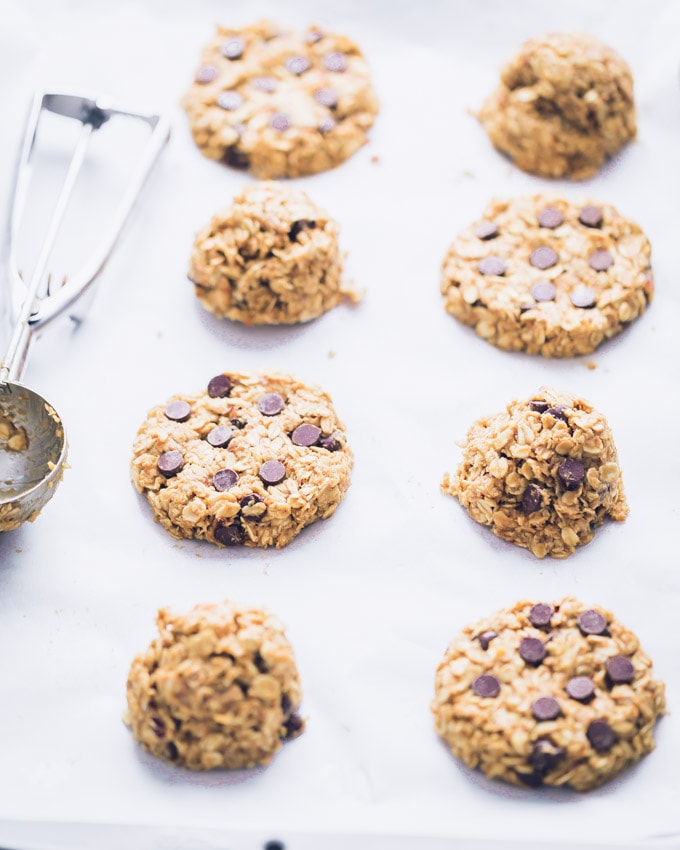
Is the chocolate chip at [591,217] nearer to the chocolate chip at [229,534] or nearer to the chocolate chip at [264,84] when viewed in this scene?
the chocolate chip at [264,84]

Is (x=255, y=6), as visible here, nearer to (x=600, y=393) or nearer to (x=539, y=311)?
(x=539, y=311)

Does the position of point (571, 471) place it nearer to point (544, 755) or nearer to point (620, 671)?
point (620, 671)

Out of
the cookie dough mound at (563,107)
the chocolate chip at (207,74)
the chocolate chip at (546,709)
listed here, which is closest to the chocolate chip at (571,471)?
the chocolate chip at (546,709)

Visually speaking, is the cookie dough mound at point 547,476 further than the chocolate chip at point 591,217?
No

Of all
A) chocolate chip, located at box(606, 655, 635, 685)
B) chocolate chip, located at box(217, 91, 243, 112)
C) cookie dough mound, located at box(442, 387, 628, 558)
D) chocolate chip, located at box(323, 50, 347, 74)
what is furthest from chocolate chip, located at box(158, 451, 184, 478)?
chocolate chip, located at box(323, 50, 347, 74)

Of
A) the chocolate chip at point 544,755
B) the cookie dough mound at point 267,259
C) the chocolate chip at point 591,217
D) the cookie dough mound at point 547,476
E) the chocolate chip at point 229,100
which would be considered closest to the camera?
the chocolate chip at point 544,755

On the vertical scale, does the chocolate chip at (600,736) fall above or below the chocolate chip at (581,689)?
below
